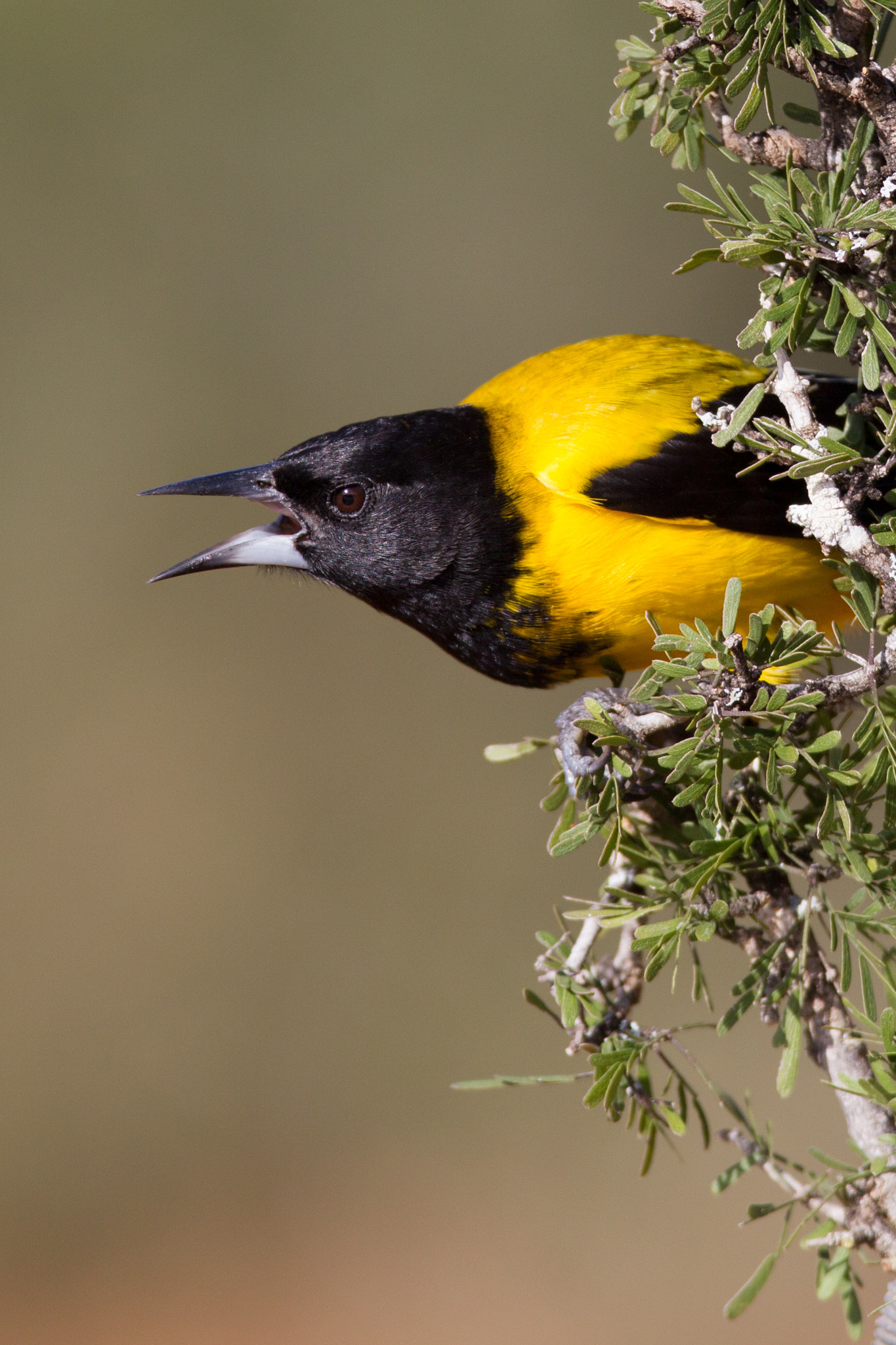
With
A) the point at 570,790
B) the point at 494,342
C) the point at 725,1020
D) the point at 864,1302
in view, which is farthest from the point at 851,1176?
the point at 494,342

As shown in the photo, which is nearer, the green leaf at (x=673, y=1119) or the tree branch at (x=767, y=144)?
the green leaf at (x=673, y=1119)

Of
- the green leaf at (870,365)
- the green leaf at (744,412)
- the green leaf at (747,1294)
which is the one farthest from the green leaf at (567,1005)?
the green leaf at (870,365)

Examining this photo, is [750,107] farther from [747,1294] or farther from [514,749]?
[747,1294]

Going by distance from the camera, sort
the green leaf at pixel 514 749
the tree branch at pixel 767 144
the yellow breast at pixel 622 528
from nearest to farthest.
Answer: the tree branch at pixel 767 144
the green leaf at pixel 514 749
the yellow breast at pixel 622 528

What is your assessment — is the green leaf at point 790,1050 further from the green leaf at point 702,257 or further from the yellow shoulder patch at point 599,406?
the yellow shoulder patch at point 599,406

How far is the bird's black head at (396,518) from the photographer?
248cm

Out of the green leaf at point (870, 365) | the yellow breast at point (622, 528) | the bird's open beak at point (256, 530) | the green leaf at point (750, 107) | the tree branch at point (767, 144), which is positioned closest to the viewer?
the green leaf at point (870, 365)

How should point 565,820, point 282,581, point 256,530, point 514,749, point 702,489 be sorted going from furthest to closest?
point 282,581, point 256,530, point 702,489, point 514,749, point 565,820

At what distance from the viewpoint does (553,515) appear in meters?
2.39

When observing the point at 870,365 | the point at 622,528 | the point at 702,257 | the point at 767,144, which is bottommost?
A: the point at 622,528

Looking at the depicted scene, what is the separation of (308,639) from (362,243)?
223cm

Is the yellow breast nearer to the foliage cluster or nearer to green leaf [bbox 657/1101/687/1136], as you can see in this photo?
the foliage cluster

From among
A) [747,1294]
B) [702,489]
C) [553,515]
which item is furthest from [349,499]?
[747,1294]

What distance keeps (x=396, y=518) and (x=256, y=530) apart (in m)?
0.35
